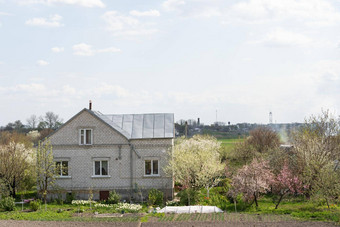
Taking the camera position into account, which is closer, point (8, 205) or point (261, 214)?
point (261, 214)

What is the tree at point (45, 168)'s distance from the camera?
87.0 ft

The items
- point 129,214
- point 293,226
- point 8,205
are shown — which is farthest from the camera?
point 8,205

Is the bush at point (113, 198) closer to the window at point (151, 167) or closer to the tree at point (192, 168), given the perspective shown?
the window at point (151, 167)

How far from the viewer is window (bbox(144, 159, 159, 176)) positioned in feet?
92.4

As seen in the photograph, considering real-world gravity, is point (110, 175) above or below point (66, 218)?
above

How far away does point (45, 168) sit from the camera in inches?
1052

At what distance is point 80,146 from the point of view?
28.4 meters

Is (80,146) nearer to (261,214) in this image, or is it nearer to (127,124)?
(127,124)

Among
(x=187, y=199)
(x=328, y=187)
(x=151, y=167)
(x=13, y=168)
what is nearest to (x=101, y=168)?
(x=151, y=167)

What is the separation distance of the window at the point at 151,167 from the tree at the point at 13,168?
9542 mm

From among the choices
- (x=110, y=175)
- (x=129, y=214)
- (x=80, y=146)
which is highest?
(x=80, y=146)

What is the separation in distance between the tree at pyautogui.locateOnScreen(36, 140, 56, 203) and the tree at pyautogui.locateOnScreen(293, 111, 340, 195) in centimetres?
1702

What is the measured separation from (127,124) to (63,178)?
6.24 meters

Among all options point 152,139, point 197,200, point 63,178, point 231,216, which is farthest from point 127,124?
point 231,216
